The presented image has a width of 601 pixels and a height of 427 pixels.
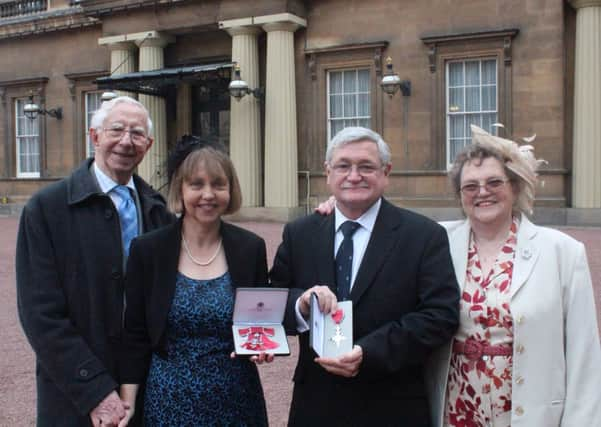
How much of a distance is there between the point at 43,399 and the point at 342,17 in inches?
638

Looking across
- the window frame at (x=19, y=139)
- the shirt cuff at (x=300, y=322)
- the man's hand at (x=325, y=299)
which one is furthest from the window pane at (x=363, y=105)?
the man's hand at (x=325, y=299)

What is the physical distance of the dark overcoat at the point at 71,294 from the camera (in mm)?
2809

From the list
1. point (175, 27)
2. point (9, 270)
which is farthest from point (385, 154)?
point (175, 27)

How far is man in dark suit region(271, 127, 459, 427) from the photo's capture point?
2.78 m

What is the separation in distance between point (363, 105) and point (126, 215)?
15306mm

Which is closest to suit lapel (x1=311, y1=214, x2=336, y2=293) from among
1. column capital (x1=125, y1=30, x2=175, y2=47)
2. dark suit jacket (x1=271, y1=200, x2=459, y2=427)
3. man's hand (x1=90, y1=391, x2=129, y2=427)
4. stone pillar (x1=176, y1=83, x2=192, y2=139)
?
dark suit jacket (x1=271, y1=200, x2=459, y2=427)

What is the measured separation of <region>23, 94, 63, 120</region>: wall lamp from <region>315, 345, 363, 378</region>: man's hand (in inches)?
863

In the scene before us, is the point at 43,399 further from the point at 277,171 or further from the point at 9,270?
the point at 277,171

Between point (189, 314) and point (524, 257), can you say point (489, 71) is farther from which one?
point (189, 314)

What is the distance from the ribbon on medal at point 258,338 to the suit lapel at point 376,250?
37 cm

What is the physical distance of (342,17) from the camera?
17922 millimetres

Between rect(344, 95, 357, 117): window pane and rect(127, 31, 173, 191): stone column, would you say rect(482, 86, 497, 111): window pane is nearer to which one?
rect(344, 95, 357, 117): window pane

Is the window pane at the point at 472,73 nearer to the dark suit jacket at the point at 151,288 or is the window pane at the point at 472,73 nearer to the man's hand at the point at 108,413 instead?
the dark suit jacket at the point at 151,288

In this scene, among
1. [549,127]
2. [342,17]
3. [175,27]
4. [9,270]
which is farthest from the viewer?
[175,27]
